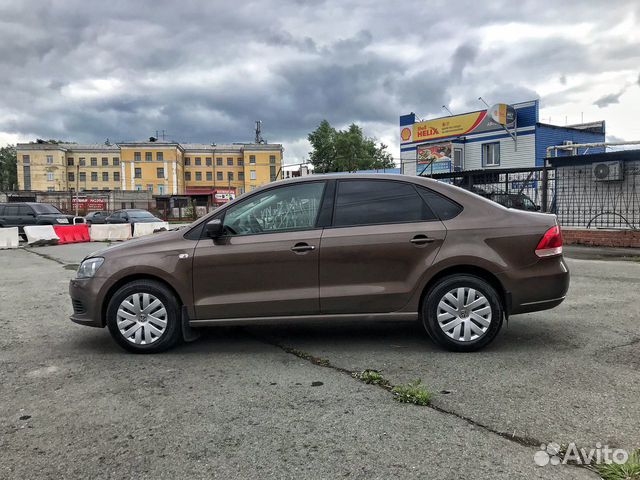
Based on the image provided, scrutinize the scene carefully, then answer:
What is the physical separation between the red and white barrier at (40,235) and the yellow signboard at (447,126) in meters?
23.0

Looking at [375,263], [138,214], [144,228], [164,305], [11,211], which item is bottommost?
[164,305]

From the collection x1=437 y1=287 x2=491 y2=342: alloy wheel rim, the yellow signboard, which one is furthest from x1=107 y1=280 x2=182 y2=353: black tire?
the yellow signboard

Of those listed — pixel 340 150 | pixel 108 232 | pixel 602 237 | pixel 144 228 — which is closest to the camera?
pixel 602 237

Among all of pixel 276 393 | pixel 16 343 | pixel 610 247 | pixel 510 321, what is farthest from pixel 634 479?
pixel 610 247

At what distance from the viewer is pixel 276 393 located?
3.72 metres

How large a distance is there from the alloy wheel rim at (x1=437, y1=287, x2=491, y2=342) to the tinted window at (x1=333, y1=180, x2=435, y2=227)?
76 centimetres

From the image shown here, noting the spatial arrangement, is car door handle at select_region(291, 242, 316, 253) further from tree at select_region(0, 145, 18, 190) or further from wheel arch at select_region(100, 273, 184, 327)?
tree at select_region(0, 145, 18, 190)

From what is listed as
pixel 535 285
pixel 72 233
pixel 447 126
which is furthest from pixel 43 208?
pixel 447 126

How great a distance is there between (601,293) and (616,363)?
3.59 meters

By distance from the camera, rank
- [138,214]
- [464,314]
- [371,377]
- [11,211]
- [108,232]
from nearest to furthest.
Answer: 1. [371,377]
2. [464,314]
3. [108,232]
4. [11,211]
5. [138,214]

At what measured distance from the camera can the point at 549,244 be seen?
4.59m

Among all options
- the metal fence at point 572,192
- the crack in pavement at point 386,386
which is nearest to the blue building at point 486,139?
the metal fence at point 572,192

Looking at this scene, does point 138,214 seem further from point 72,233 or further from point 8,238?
point 8,238

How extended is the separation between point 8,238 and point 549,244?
1901 centimetres
